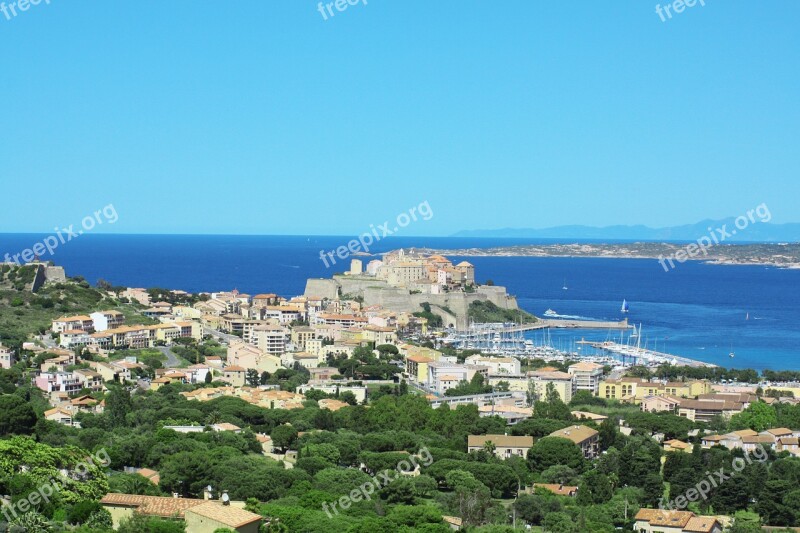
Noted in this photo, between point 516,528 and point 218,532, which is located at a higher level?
point 218,532

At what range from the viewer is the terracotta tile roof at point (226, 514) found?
9141 mm

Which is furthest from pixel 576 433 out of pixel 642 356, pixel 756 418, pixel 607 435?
pixel 642 356

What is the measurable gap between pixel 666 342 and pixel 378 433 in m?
21.1

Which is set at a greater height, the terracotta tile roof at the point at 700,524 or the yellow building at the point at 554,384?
the terracotta tile roof at the point at 700,524

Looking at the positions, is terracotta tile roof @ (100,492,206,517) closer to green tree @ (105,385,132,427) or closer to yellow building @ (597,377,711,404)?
green tree @ (105,385,132,427)

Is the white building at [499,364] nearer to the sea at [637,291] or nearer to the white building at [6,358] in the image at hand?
the sea at [637,291]

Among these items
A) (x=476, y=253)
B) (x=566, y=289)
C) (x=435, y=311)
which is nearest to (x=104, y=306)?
(x=435, y=311)

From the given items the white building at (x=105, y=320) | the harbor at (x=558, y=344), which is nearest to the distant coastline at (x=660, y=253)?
the harbor at (x=558, y=344)

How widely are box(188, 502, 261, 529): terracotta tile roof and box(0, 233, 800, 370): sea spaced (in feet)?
74.9

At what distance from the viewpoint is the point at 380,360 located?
26078 millimetres

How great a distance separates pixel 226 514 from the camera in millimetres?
9359

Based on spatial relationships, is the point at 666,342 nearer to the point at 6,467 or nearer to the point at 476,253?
the point at 6,467

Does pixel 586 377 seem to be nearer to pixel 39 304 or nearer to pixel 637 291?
pixel 39 304

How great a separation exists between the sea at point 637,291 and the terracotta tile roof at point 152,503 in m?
22.7
